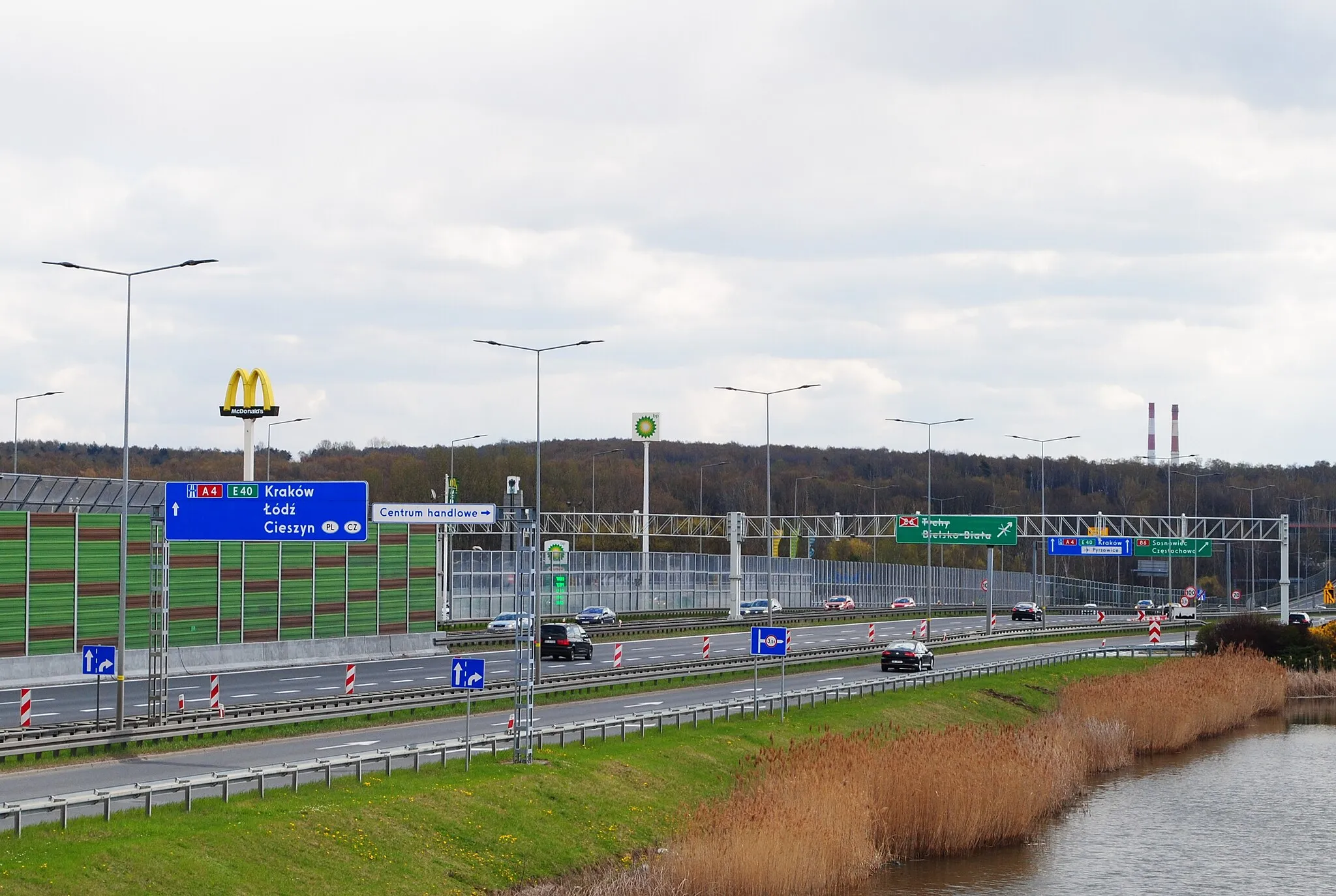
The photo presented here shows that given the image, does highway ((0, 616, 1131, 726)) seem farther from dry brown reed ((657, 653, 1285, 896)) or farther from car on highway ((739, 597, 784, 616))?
car on highway ((739, 597, 784, 616))

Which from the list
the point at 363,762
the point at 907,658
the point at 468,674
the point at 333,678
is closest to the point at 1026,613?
the point at 907,658

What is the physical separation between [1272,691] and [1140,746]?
19.3 m

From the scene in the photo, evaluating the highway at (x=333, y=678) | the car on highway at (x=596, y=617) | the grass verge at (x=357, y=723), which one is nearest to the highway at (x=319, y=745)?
the grass verge at (x=357, y=723)

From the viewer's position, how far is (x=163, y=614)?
39.9 m

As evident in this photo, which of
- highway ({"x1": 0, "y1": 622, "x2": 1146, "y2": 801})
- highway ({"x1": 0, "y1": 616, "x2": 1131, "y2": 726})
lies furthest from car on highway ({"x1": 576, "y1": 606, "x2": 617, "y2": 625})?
highway ({"x1": 0, "y1": 622, "x2": 1146, "y2": 801})

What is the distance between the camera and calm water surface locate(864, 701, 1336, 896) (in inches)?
1324

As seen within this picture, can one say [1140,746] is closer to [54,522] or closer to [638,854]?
[638,854]

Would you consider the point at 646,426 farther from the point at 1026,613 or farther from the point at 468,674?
the point at 468,674

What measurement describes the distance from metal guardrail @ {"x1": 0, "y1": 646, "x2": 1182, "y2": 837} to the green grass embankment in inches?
12.7

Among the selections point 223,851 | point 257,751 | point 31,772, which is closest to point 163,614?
point 257,751

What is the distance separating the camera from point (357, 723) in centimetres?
4262

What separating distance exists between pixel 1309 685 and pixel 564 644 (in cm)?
3752

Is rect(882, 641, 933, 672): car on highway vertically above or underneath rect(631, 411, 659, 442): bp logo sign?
underneath

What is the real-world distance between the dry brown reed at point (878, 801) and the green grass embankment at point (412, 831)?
5.50 feet
